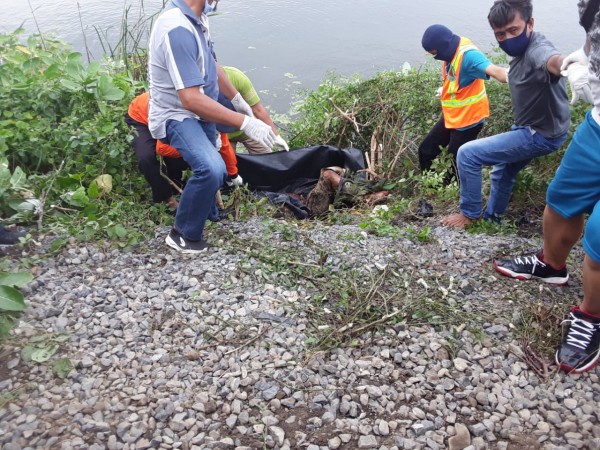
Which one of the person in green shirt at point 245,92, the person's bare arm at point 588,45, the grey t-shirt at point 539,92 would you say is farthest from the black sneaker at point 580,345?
the person in green shirt at point 245,92

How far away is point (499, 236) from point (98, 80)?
11.3ft

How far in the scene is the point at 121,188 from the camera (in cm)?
407

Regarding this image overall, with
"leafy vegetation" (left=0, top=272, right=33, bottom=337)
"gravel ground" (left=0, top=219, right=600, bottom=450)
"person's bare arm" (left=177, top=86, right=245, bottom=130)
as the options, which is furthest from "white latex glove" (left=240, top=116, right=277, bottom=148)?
"leafy vegetation" (left=0, top=272, right=33, bottom=337)

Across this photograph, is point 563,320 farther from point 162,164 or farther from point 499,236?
point 162,164

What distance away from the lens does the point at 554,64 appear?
3109 millimetres

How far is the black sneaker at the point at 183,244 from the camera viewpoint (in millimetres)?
3395

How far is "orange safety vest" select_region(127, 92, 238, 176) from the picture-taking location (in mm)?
3814

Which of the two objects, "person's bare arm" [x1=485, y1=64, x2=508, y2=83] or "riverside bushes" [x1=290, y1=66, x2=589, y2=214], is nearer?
"person's bare arm" [x1=485, y1=64, x2=508, y2=83]

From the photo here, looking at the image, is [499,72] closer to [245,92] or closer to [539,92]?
[539,92]

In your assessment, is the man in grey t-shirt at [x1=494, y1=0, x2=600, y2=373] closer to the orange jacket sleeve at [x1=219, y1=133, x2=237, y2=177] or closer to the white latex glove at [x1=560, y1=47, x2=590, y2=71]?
the white latex glove at [x1=560, y1=47, x2=590, y2=71]

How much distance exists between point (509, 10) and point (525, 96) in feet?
1.75

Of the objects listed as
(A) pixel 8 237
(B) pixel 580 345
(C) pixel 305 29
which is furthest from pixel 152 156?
(C) pixel 305 29

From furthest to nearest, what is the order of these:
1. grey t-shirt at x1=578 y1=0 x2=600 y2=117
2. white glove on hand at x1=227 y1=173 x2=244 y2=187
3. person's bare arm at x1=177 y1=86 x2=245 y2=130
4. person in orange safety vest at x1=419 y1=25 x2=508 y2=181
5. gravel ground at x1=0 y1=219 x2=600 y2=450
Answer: white glove on hand at x1=227 y1=173 x2=244 y2=187, person in orange safety vest at x1=419 y1=25 x2=508 y2=181, person's bare arm at x1=177 y1=86 x2=245 y2=130, grey t-shirt at x1=578 y1=0 x2=600 y2=117, gravel ground at x1=0 y1=219 x2=600 y2=450

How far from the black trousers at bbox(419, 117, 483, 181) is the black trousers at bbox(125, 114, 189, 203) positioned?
2.16m
